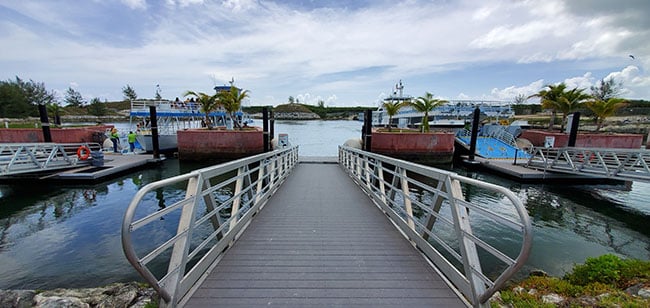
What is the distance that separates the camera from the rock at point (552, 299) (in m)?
3.09

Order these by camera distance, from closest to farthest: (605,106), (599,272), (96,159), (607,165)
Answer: (599,272)
(607,165)
(96,159)
(605,106)

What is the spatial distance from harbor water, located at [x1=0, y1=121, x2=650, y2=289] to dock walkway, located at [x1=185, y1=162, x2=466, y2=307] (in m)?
3.05

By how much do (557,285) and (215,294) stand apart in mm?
4416

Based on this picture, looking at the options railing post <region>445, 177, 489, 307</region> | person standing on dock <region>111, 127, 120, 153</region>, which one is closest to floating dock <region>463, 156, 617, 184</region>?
railing post <region>445, 177, 489, 307</region>

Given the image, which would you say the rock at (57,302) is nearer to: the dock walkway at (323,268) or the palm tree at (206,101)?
the dock walkway at (323,268)

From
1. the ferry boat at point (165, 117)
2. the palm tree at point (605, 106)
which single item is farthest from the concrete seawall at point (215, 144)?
the palm tree at point (605, 106)

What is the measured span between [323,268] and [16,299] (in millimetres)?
4131

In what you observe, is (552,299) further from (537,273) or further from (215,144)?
(215,144)

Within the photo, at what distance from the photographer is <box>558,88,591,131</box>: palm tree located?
18464 mm

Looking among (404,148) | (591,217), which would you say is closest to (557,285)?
(591,217)

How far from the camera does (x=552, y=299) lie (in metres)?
3.20

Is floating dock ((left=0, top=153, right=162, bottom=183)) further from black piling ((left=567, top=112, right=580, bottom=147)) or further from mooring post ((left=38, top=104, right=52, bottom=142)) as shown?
black piling ((left=567, top=112, right=580, bottom=147))

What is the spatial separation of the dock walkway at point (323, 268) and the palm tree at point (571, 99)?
22.0m

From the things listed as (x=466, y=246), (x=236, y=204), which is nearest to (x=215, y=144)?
(x=236, y=204)
